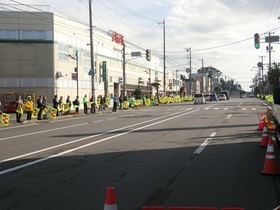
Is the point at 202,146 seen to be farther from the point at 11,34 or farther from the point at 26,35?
the point at 11,34

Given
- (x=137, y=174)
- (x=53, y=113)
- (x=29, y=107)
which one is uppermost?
(x=29, y=107)

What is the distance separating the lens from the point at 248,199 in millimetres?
6629

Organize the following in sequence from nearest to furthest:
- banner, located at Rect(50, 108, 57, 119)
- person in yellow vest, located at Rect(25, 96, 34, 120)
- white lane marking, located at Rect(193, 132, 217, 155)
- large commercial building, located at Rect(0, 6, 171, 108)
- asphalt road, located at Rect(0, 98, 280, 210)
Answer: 1. asphalt road, located at Rect(0, 98, 280, 210)
2. white lane marking, located at Rect(193, 132, 217, 155)
3. person in yellow vest, located at Rect(25, 96, 34, 120)
4. banner, located at Rect(50, 108, 57, 119)
5. large commercial building, located at Rect(0, 6, 171, 108)

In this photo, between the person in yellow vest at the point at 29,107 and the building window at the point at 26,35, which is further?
the building window at the point at 26,35

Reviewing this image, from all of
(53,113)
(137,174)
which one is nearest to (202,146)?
(137,174)

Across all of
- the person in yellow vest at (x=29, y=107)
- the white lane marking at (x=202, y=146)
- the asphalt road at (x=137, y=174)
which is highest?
the person in yellow vest at (x=29, y=107)

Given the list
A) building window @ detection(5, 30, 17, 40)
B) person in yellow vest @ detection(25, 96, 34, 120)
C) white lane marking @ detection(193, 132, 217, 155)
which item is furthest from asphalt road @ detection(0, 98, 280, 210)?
building window @ detection(5, 30, 17, 40)

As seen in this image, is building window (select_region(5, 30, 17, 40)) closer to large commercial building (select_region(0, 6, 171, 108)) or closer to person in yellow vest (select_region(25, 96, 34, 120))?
large commercial building (select_region(0, 6, 171, 108))

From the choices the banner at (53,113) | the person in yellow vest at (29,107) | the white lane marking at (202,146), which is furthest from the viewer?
the banner at (53,113)

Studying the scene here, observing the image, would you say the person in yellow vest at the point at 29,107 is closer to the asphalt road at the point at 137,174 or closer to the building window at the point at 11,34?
the asphalt road at the point at 137,174

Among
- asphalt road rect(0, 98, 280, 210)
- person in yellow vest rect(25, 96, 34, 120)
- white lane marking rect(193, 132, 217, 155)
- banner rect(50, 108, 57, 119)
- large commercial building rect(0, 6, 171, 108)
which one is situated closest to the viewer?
asphalt road rect(0, 98, 280, 210)

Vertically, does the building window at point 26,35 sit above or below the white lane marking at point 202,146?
above

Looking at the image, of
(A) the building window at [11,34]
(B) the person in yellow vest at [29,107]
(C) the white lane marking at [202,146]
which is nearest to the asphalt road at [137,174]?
(C) the white lane marking at [202,146]

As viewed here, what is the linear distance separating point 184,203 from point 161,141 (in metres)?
8.11
